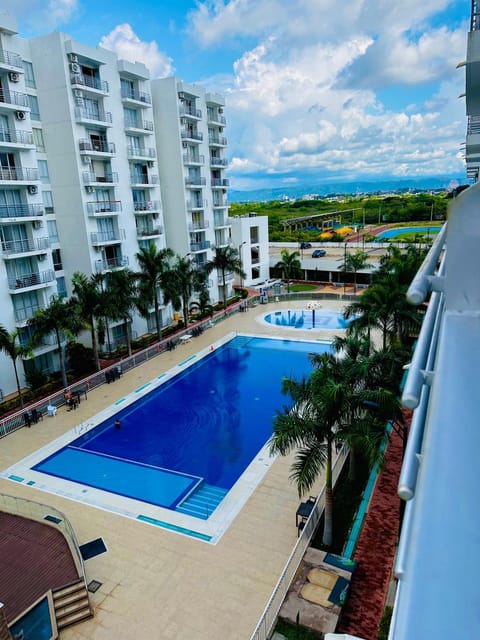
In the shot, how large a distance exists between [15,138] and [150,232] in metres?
11.9

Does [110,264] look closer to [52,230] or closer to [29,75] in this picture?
[52,230]

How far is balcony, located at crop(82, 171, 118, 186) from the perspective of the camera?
95.1 ft

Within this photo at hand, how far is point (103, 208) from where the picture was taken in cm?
3052

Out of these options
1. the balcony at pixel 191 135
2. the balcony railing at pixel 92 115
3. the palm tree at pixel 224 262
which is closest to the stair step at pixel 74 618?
the balcony railing at pixel 92 115

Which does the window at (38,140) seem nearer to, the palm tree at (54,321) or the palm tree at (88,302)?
the palm tree at (88,302)

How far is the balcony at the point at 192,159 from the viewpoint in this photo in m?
38.3

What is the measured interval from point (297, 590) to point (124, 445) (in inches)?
429

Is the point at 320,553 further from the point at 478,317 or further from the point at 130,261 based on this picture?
the point at 130,261

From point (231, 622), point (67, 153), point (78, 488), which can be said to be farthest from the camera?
point (67, 153)

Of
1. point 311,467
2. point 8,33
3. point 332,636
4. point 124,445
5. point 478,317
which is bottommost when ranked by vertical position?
point 124,445

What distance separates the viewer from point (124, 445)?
768 inches

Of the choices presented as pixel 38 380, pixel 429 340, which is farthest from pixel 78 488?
pixel 429 340

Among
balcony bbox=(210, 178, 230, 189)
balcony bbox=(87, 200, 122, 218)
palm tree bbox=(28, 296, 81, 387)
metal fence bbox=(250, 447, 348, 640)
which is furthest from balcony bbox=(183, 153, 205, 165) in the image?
metal fence bbox=(250, 447, 348, 640)

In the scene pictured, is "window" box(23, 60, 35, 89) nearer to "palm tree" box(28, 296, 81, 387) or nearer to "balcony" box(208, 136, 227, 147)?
"palm tree" box(28, 296, 81, 387)
